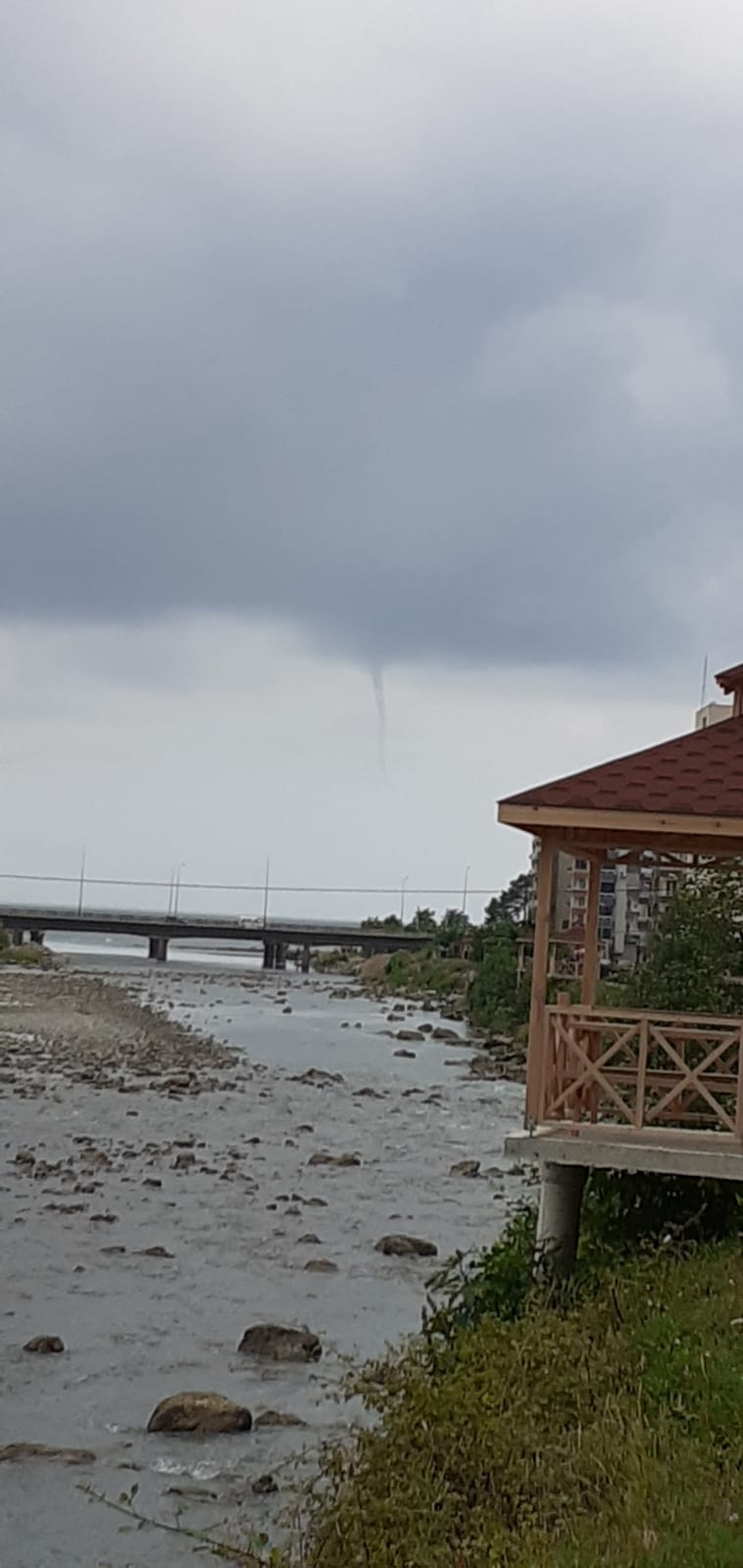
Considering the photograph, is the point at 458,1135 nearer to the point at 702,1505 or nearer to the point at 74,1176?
the point at 74,1176

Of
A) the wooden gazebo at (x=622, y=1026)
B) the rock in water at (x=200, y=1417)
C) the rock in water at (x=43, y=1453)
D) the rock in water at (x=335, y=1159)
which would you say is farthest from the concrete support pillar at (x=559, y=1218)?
the rock in water at (x=335, y=1159)

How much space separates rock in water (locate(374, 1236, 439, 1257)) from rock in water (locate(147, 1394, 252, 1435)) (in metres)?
6.19

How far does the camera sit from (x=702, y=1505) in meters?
7.70

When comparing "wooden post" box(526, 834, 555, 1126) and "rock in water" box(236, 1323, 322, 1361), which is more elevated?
"wooden post" box(526, 834, 555, 1126)

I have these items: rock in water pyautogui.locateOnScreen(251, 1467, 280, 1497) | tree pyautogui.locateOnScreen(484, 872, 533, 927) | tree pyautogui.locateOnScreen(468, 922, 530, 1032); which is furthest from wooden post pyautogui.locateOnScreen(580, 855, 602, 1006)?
tree pyautogui.locateOnScreen(484, 872, 533, 927)

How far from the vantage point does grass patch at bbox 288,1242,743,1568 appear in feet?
25.2

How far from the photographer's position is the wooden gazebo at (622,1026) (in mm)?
12320

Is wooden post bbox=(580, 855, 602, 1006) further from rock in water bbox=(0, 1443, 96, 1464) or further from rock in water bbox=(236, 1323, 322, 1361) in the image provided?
rock in water bbox=(0, 1443, 96, 1464)

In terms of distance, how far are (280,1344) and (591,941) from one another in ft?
14.1

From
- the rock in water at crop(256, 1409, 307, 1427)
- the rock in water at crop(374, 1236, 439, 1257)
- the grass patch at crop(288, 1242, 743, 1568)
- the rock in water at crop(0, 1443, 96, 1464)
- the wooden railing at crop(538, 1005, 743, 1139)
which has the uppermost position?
the wooden railing at crop(538, 1005, 743, 1139)

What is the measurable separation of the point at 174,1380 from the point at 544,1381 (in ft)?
16.3

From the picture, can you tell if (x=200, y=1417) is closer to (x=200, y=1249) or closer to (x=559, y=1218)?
(x=559, y=1218)

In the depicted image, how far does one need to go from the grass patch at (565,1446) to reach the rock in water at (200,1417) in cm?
167

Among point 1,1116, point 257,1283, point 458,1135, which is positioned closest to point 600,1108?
point 257,1283
